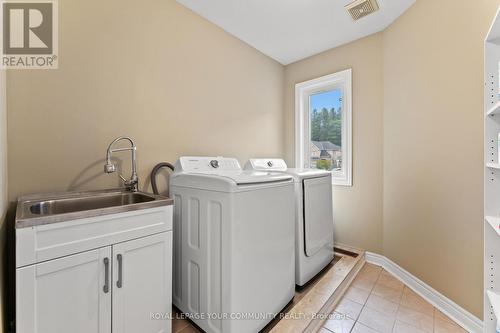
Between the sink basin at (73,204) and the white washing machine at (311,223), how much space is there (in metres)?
1.03

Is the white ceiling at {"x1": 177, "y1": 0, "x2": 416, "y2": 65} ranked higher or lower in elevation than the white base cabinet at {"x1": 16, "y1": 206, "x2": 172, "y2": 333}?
higher

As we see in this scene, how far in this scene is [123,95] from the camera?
1562mm

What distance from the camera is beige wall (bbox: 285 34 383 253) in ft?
7.52

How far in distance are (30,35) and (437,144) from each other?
9.48 ft

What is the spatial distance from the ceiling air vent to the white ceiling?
5 cm

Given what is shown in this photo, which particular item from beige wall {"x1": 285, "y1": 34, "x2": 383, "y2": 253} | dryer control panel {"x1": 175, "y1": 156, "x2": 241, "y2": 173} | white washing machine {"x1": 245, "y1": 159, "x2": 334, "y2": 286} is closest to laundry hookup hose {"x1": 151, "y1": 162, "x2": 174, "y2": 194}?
dryer control panel {"x1": 175, "y1": 156, "x2": 241, "y2": 173}

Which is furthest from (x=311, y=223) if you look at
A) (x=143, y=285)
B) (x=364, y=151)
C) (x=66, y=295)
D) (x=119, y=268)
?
(x=66, y=295)

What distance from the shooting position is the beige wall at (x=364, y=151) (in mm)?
2291

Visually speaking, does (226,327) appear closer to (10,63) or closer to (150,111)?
(150,111)

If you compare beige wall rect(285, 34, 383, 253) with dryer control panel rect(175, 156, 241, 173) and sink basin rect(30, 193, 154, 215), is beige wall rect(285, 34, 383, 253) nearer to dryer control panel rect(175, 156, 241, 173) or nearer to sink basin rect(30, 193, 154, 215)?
dryer control panel rect(175, 156, 241, 173)

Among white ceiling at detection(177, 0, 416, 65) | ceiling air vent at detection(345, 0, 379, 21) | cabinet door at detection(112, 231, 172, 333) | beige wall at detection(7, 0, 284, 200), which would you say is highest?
white ceiling at detection(177, 0, 416, 65)

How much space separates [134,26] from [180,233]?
1587mm

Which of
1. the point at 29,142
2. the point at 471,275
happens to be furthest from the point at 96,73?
the point at 471,275

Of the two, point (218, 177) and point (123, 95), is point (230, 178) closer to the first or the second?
point (218, 177)
